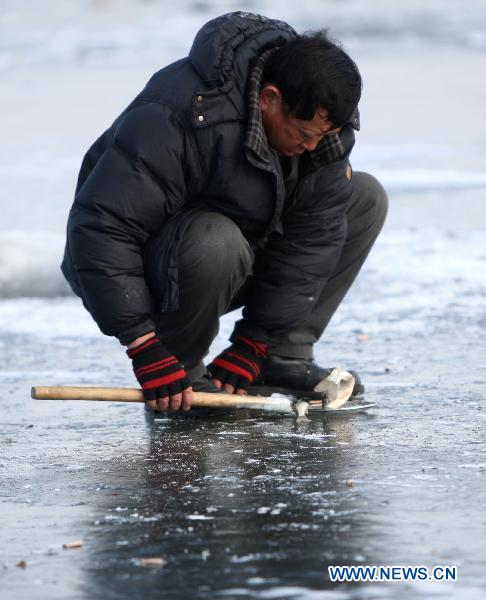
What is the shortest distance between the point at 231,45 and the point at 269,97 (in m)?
0.19

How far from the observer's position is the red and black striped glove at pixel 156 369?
3578mm

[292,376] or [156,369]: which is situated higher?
[156,369]

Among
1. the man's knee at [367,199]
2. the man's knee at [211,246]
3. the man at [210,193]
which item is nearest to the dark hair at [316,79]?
the man at [210,193]

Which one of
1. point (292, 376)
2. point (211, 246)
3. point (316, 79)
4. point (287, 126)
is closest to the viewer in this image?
point (316, 79)

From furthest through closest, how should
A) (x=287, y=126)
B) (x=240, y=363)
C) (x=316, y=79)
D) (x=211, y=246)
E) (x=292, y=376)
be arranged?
(x=292, y=376), (x=240, y=363), (x=211, y=246), (x=287, y=126), (x=316, y=79)

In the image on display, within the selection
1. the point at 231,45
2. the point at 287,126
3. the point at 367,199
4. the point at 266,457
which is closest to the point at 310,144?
the point at 287,126

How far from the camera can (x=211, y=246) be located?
3.63 metres

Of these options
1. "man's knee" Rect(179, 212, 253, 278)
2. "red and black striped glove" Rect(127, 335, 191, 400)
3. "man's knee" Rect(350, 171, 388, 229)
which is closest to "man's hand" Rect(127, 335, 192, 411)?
"red and black striped glove" Rect(127, 335, 191, 400)

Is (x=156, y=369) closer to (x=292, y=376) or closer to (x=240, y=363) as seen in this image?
(x=240, y=363)

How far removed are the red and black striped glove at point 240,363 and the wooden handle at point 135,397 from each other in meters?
0.11

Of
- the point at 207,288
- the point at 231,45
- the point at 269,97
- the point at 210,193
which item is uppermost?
the point at 231,45

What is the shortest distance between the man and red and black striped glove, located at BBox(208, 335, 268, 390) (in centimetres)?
1

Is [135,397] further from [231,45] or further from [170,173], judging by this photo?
[231,45]

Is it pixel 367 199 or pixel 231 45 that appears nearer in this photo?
pixel 231 45
